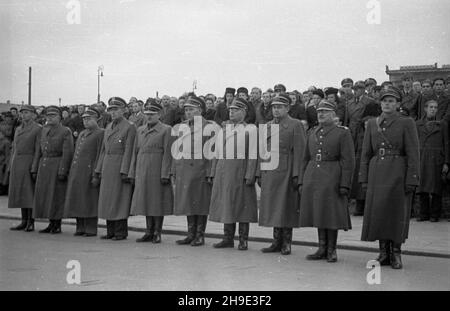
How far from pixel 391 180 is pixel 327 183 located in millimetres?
951

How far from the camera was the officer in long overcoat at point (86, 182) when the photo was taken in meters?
12.5

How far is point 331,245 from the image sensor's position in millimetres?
9648

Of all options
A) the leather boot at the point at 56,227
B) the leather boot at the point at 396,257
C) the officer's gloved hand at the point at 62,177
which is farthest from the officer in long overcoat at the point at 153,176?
the leather boot at the point at 396,257

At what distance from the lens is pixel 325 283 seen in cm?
786

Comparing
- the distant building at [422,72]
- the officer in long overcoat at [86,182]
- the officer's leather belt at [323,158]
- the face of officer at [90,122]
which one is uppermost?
the distant building at [422,72]

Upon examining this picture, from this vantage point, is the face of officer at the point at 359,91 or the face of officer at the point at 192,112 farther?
the face of officer at the point at 359,91

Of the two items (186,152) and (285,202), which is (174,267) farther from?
(186,152)

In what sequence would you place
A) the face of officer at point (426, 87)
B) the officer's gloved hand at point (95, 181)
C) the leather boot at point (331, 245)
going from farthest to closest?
the face of officer at point (426, 87) → the officer's gloved hand at point (95, 181) → the leather boot at point (331, 245)

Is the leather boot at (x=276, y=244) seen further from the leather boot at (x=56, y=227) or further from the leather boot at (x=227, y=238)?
the leather boot at (x=56, y=227)

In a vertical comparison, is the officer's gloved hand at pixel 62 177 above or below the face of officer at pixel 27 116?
below

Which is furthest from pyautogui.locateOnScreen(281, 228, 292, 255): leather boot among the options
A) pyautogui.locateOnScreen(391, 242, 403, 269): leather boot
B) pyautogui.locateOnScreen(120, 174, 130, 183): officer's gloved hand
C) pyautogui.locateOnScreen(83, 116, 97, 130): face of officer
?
pyautogui.locateOnScreen(83, 116, 97, 130): face of officer

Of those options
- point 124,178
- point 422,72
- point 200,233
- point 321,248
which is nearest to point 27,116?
point 124,178

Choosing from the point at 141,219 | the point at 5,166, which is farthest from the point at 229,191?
the point at 5,166

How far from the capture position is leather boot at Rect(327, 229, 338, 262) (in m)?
9.54
